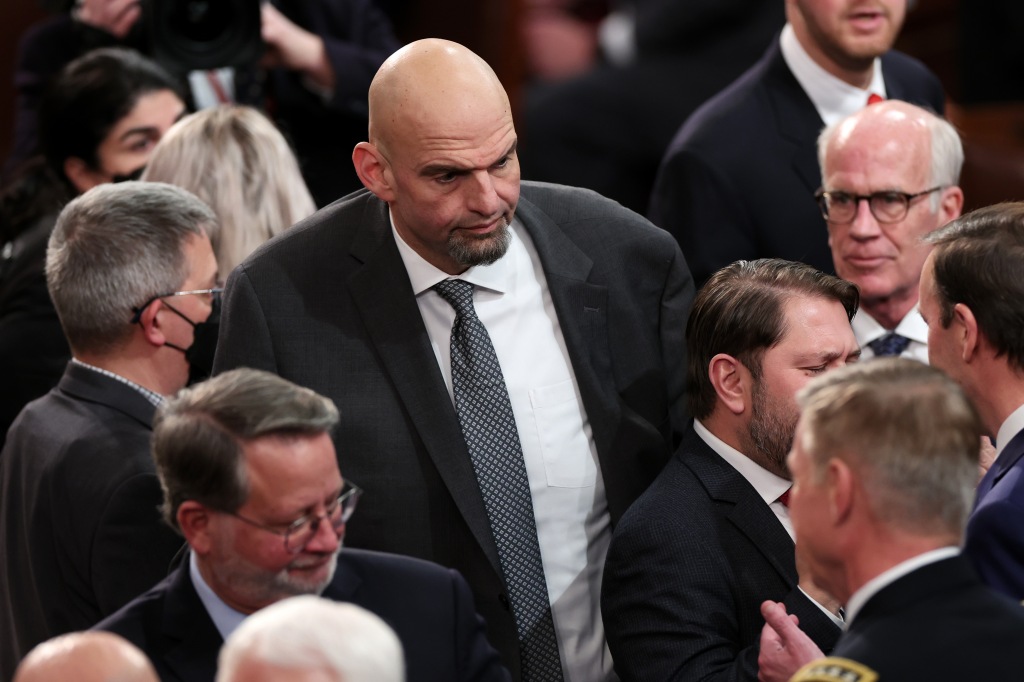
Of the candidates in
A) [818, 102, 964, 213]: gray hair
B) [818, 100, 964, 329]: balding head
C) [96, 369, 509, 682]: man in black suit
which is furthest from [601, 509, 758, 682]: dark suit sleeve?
[818, 102, 964, 213]: gray hair

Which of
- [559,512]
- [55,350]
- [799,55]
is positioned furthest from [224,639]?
[799,55]

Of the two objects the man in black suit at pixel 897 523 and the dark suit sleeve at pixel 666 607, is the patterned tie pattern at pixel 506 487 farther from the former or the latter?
the man in black suit at pixel 897 523

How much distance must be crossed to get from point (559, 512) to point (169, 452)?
96 cm

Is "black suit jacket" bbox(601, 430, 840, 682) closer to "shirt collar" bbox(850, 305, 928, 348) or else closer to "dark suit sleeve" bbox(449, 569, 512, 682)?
"dark suit sleeve" bbox(449, 569, 512, 682)

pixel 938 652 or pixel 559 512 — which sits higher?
pixel 938 652

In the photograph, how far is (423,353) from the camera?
331cm

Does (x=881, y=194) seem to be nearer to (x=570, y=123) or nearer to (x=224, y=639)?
(x=570, y=123)

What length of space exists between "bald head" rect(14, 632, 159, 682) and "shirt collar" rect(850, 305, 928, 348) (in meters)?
2.27

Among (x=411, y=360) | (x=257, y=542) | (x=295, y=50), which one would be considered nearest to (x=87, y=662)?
(x=257, y=542)

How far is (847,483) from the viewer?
237 cm

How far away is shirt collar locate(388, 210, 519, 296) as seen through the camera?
11.0 ft

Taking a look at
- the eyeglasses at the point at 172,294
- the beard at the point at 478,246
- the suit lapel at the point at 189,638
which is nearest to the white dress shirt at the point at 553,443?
the beard at the point at 478,246

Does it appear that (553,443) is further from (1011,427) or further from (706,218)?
(706,218)

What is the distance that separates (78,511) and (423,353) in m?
0.76
